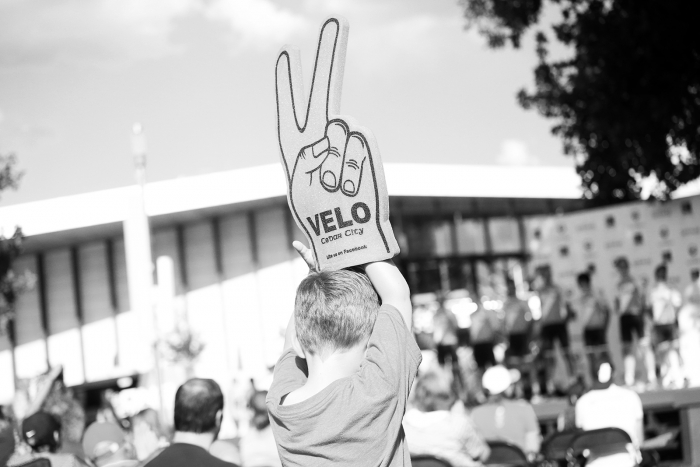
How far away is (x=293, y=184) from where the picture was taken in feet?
8.20

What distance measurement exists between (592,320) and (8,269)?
976cm

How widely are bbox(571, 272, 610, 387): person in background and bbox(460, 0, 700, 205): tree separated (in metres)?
2.29

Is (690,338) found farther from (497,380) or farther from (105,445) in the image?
(105,445)

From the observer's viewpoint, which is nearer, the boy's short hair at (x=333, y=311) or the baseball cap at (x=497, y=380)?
the boy's short hair at (x=333, y=311)

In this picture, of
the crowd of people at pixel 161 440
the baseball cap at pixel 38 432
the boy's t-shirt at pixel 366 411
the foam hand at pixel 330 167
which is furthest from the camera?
the baseball cap at pixel 38 432

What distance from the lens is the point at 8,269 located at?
51.3 feet

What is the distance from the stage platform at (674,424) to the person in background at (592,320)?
3311mm

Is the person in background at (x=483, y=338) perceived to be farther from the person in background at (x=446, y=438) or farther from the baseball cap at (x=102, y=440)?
the baseball cap at (x=102, y=440)

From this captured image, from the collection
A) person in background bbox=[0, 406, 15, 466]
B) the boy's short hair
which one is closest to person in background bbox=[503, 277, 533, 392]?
→ person in background bbox=[0, 406, 15, 466]

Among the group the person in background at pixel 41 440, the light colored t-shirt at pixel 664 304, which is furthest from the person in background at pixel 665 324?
the person in background at pixel 41 440

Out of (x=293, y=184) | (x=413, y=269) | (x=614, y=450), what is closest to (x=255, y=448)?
(x=614, y=450)

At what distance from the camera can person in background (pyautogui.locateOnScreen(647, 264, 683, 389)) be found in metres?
13.1

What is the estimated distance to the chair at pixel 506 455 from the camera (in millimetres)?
6039

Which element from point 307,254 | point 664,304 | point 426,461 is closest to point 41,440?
point 426,461
